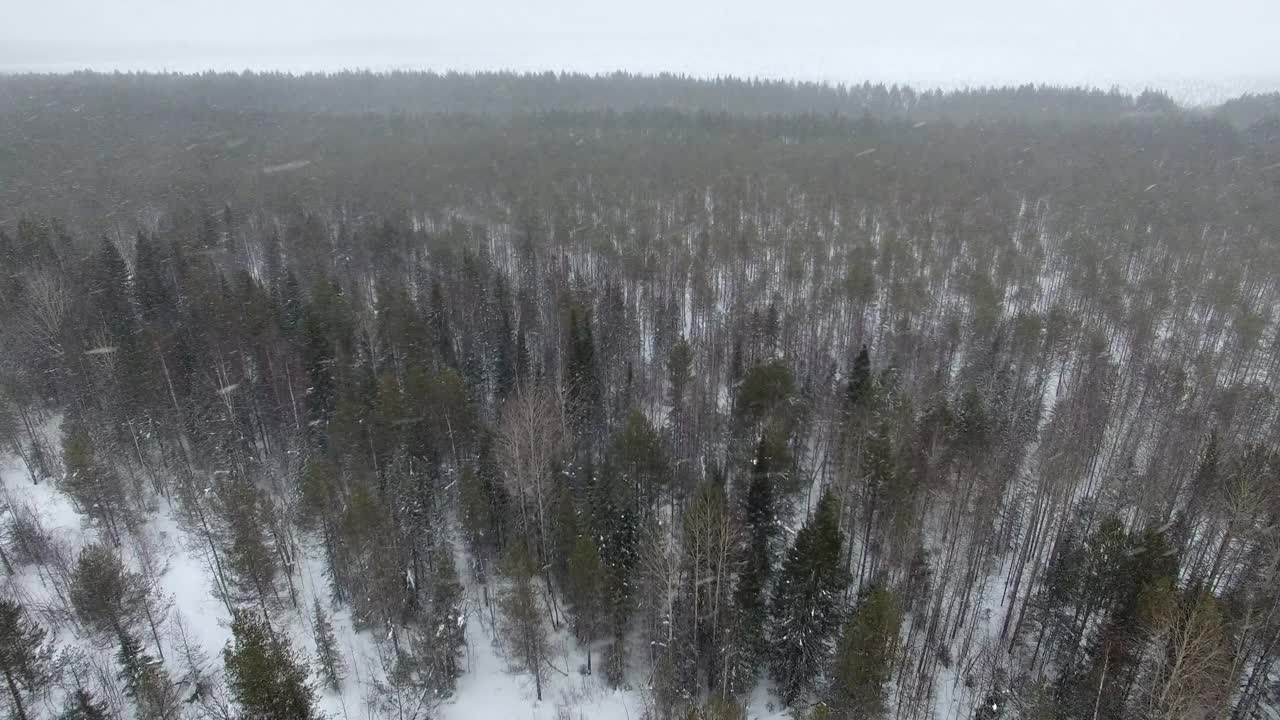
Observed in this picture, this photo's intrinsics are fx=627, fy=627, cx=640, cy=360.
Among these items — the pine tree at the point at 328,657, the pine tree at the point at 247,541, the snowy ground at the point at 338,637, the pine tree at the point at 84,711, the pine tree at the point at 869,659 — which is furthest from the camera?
the snowy ground at the point at 338,637

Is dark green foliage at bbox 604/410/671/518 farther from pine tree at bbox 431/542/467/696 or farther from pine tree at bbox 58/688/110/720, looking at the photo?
pine tree at bbox 58/688/110/720

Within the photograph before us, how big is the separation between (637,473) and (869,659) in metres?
16.9

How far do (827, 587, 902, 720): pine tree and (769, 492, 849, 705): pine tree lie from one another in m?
4.03

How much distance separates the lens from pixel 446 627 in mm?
31609

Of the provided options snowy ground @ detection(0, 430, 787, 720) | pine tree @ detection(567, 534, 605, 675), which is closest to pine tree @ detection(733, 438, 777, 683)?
snowy ground @ detection(0, 430, 787, 720)

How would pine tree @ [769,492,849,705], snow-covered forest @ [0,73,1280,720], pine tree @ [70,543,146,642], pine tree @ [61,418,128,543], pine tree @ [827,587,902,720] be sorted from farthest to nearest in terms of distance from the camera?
1. pine tree @ [61,418,128,543]
2. snow-covered forest @ [0,73,1280,720]
3. pine tree @ [769,492,849,705]
4. pine tree @ [70,543,146,642]
5. pine tree @ [827,587,902,720]

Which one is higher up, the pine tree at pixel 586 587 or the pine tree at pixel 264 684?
the pine tree at pixel 264 684

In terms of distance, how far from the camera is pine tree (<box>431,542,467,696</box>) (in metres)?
31.0

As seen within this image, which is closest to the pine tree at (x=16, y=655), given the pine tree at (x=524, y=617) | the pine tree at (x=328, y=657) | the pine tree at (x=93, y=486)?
the pine tree at (x=328, y=657)

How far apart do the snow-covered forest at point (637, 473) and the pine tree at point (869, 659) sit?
0.15 metres

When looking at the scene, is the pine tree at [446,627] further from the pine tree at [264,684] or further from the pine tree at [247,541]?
the pine tree at [264,684]

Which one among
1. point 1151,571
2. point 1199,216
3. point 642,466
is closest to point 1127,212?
point 1199,216

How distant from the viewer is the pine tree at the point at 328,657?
1200 inches

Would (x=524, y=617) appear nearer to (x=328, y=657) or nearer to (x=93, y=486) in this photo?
(x=328, y=657)
